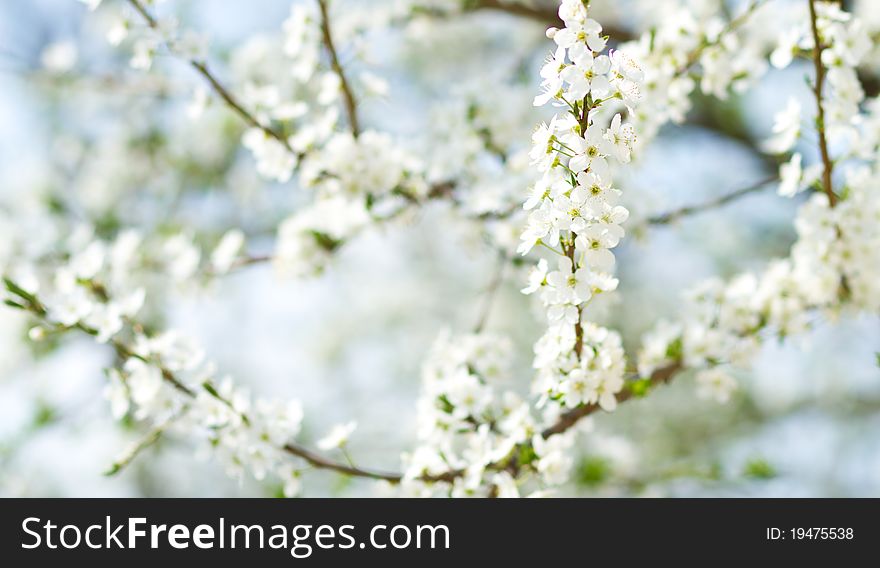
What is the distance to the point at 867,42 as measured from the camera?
218 centimetres

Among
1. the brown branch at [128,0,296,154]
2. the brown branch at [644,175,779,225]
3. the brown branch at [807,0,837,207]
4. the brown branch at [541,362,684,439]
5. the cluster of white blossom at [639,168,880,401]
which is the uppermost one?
the brown branch at [128,0,296,154]

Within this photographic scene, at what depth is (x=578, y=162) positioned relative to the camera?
5.02 feet

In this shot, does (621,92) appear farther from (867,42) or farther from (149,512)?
(149,512)

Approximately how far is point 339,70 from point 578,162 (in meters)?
1.31

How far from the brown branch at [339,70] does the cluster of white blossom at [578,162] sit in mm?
1108

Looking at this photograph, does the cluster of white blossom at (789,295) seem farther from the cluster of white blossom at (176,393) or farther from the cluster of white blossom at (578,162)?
the cluster of white blossom at (176,393)

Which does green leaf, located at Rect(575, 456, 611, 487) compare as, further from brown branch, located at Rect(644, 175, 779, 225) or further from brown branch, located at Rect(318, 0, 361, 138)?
brown branch, located at Rect(318, 0, 361, 138)

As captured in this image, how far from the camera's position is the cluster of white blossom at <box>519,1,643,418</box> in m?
1.54

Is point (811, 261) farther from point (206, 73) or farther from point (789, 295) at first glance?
point (206, 73)

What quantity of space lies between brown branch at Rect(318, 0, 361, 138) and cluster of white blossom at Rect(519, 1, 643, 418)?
3.63 feet

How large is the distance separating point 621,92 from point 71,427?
3.68 meters

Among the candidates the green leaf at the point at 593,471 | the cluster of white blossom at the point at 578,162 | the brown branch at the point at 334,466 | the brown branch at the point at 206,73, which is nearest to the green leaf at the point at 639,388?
the cluster of white blossom at the point at 578,162

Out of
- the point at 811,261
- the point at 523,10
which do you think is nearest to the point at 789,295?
the point at 811,261

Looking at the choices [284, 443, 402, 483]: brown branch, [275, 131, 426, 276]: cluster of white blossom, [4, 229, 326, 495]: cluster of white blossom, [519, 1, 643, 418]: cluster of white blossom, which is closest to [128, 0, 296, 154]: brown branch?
[275, 131, 426, 276]: cluster of white blossom
